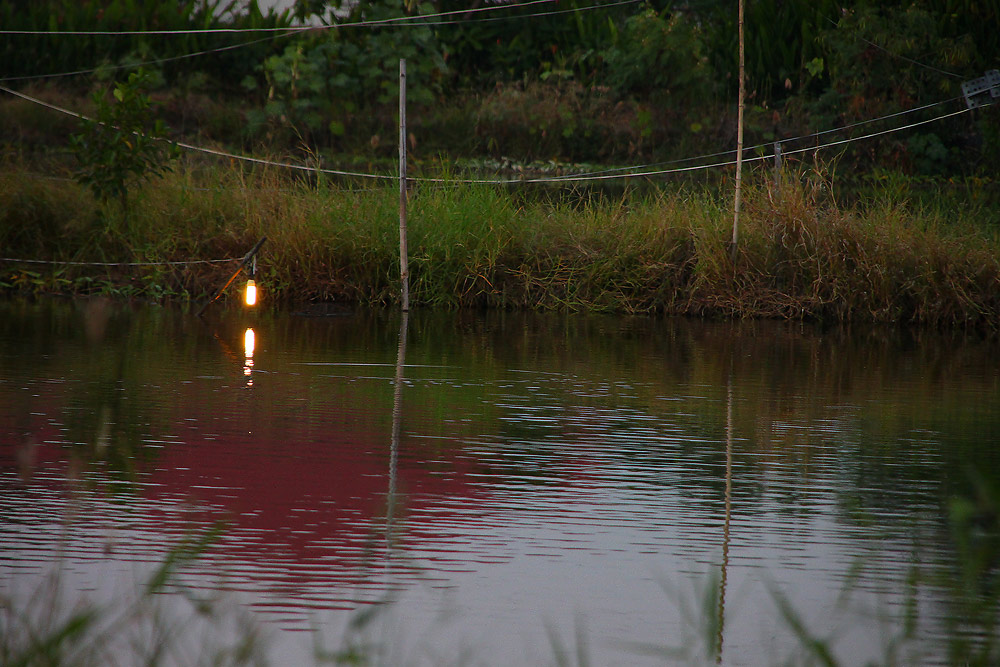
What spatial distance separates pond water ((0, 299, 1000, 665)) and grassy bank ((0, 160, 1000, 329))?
326cm

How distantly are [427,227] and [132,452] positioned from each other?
29.5 ft

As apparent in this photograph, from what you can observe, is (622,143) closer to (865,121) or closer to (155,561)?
(865,121)

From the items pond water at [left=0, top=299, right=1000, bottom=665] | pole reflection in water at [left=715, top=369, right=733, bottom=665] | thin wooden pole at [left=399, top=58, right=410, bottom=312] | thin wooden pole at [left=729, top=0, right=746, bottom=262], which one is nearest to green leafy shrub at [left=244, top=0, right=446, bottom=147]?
thin wooden pole at [left=399, top=58, right=410, bottom=312]

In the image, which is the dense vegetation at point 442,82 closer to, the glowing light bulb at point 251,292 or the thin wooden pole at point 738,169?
the thin wooden pole at point 738,169

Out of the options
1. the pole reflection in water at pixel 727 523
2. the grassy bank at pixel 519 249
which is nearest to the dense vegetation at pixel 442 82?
the grassy bank at pixel 519 249

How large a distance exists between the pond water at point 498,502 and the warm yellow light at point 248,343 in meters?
0.08

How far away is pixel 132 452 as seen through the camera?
6.00 m

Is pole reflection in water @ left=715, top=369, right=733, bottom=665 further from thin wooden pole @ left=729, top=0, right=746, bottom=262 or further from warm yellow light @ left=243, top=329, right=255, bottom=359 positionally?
thin wooden pole @ left=729, top=0, right=746, bottom=262

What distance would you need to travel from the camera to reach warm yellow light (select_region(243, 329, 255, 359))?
1008cm

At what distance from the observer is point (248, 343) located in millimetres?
10883

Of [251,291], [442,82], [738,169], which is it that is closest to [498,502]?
[251,291]

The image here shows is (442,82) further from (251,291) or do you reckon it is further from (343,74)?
(251,291)

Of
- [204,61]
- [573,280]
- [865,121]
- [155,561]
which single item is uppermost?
[204,61]

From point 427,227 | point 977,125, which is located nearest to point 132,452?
point 427,227
